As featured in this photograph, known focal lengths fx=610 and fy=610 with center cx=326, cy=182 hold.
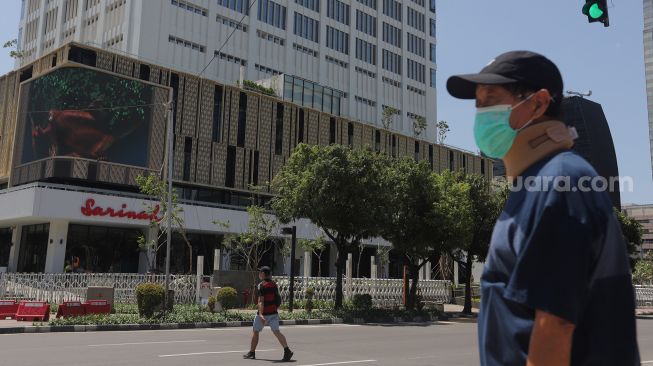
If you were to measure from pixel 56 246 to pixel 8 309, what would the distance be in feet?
55.8

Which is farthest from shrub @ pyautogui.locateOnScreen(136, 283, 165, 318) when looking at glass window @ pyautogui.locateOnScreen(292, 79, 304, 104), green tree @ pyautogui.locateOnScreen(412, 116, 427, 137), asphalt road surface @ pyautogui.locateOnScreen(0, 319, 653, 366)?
green tree @ pyautogui.locateOnScreen(412, 116, 427, 137)

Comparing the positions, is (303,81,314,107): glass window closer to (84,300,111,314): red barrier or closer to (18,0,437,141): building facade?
(18,0,437,141): building facade

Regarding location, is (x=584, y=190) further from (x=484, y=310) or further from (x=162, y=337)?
(x=162, y=337)

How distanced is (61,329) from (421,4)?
69.2 m

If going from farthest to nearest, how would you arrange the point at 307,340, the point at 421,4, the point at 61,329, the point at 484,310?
1. the point at 421,4
2. the point at 61,329
3. the point at 307,340
4. the point at 484,310

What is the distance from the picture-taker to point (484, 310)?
2086 millimetres

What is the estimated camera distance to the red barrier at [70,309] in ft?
61.7

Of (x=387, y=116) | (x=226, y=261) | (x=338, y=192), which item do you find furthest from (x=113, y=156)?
(x=387, y=116)

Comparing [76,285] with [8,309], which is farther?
[76,285]

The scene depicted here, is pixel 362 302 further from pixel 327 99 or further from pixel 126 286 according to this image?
pixel 327 99

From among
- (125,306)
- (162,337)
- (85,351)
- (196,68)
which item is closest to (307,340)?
(162,337)

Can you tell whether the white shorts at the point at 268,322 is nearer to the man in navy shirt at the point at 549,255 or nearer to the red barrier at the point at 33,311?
the man in navy shirt at the point at 549,255

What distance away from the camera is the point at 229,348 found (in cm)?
1256

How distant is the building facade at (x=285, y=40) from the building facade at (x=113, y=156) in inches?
252
